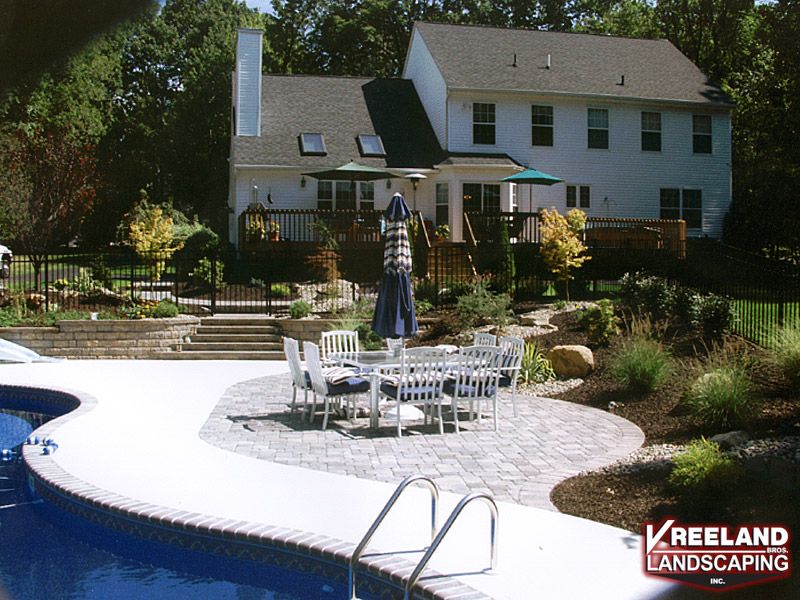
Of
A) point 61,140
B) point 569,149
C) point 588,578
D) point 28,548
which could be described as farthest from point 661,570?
point 569,149

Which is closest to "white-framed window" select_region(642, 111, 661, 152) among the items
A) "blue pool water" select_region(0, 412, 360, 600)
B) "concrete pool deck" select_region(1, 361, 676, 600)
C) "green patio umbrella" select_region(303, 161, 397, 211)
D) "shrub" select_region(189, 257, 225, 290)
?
"green patio umbrella" select_region(303, 161, 397, 211)

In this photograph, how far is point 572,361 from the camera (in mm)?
12648

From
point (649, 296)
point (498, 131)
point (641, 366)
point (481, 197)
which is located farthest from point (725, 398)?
point (498, 131)

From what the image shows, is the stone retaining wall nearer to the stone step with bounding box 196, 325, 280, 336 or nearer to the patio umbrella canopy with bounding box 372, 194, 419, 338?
the stone step with bounding box 196, 325, 280, 336

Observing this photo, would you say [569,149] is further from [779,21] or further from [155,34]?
[155,34]

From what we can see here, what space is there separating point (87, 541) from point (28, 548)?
0.44 m

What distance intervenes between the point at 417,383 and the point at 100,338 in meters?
10.1

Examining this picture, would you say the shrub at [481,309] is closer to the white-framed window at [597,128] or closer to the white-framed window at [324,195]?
the white-framed window at [324,195]

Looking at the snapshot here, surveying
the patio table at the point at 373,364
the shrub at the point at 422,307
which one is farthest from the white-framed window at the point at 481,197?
the patio table at the point at 373,364

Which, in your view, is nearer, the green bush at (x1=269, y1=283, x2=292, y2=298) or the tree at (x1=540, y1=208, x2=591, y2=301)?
the tree at (x1=540, y1=208, x2=591, y2=301)

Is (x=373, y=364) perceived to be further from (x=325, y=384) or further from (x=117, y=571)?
(x=117, y=571)

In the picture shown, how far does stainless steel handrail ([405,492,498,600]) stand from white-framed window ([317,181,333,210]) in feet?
75.7

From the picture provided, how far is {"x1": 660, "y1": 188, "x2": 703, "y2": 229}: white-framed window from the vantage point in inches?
1163

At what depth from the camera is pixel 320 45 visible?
43312mm
